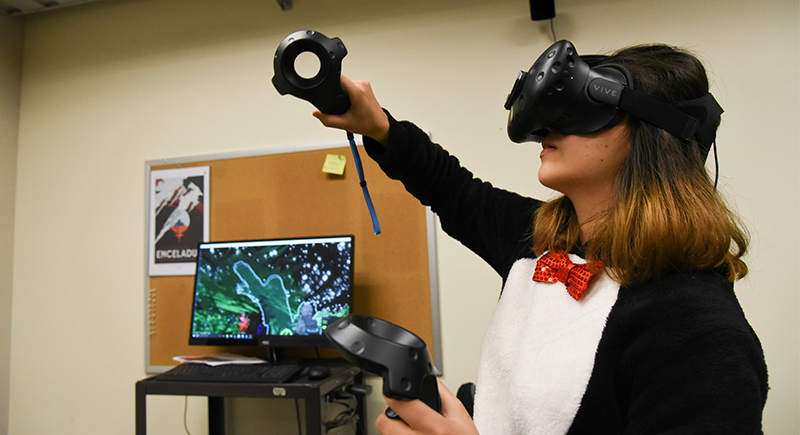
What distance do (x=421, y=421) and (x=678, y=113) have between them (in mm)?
604

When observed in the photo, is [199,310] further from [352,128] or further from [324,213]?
[352,128]

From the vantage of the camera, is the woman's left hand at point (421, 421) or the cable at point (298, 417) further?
the cable at point (298, 417)

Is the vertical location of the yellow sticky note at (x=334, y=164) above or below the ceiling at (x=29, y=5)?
below

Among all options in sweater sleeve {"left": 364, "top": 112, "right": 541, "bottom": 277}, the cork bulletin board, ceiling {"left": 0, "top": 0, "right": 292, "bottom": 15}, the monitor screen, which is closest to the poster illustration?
the cork bulletin board

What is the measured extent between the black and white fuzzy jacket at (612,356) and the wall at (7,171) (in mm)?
2480

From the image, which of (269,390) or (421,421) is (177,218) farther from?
(421,421)

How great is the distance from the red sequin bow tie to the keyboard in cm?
112

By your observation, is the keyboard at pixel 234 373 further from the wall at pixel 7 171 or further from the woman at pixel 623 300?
the wall at pixel 7 171

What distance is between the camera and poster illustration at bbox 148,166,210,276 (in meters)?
2.22

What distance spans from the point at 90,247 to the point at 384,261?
154cm

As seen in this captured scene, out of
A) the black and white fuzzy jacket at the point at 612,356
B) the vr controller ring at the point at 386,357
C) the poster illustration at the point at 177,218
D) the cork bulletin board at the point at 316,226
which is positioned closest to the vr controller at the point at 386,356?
the vr controller ring at the point at 386,357

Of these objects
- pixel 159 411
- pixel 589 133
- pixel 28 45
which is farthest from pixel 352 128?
pixel 28 45

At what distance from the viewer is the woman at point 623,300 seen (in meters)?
0.56

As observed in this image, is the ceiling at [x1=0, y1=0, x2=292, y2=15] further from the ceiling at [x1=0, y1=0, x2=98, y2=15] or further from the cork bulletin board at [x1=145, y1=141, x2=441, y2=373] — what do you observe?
the cork bulletin board at [x1=145, y1=141, x2=441, y2=373]
